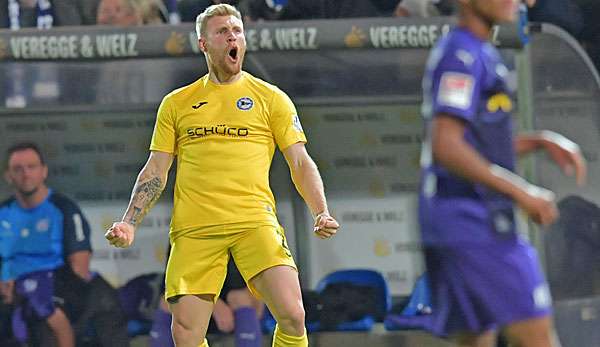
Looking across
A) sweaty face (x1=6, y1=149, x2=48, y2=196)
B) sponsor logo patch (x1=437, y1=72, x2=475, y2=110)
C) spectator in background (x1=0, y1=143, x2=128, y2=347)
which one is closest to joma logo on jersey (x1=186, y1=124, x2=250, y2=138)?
sponsor logo patch (x1=437, y1=72, x2=475, y2=110)

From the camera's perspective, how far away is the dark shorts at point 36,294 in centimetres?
1042

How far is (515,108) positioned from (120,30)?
2575 millimetres

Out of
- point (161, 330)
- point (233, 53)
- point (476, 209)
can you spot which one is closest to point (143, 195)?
point (233, 53)

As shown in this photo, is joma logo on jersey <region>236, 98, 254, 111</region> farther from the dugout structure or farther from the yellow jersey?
the dugout structure

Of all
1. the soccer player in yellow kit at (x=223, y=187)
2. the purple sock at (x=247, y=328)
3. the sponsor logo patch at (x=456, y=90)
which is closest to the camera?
the sponsor logo patch at (x=456, y=90)

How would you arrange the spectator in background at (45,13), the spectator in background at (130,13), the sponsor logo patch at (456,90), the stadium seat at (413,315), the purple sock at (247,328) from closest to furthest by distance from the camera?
the sponsor logo patch at (456,90)
the purple sock at (247,328)
the stadium seat at (413,315)
the spectator in background at (130,13)
the spectator in background at (45,13)

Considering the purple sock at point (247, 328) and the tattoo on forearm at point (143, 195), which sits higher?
the tattoo on forearm at point (143, 195)

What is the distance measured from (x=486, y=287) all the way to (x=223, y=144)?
2410 millimetres

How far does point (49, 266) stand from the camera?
10422 mm

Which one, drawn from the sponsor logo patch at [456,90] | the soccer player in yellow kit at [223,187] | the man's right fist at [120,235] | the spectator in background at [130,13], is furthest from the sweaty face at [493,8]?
the spectator in background at [130,13]

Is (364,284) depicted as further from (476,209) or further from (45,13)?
(476,209)

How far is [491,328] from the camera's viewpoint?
5344mm

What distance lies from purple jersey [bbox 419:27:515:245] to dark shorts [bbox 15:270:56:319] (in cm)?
547

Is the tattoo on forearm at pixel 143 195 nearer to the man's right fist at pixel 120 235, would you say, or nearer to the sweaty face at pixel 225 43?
the man's right fist at pixel 120 235
